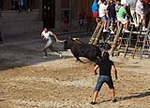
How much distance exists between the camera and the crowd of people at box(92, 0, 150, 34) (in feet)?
73.6

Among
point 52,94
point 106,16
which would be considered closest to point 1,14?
point 106,16

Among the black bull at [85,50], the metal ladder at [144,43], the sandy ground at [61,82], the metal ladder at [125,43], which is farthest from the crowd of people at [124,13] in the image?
the black bull at [85,50]

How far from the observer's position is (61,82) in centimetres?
1576

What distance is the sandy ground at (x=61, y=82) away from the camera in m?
13.1

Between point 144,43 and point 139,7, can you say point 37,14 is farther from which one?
point 144,43

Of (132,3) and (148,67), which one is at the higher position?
(132,3)

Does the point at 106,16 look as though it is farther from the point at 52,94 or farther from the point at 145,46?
the point at 52,94

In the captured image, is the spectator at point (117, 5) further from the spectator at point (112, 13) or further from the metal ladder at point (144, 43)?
the metal ladder at point (144, 43)

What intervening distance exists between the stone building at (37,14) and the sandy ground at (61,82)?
829cm

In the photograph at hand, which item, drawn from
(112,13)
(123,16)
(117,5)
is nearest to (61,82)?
(123,16)

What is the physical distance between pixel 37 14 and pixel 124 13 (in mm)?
12041

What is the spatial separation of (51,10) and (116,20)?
12.5m

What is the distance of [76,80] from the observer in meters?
16.1

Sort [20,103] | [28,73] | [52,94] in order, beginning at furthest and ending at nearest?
[28,73], [52,94], [20,103]
